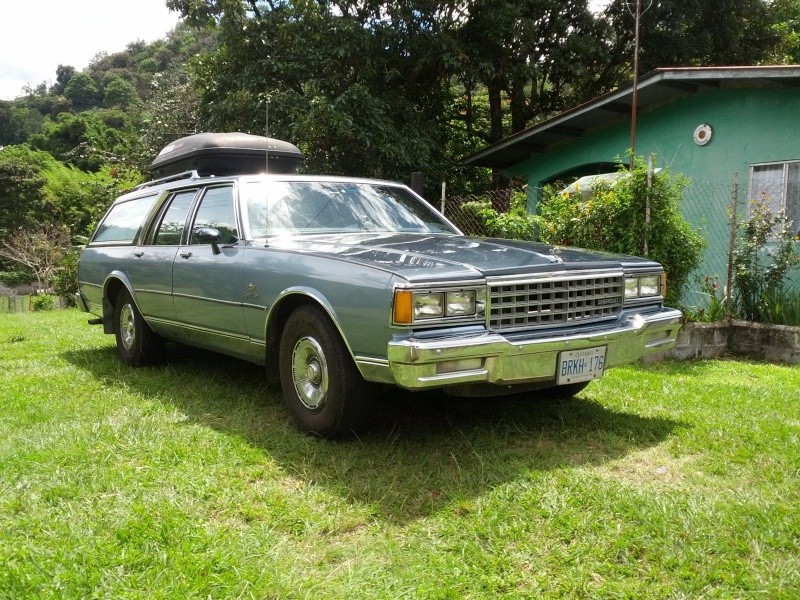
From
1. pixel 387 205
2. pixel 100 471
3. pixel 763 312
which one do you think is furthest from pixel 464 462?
pixel 763 312

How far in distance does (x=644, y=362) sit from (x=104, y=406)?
4.79 m

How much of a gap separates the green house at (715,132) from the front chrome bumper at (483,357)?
18.2 ft

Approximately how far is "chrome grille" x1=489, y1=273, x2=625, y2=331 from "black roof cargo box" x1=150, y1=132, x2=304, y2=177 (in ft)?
14.9

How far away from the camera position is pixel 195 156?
26.7ft

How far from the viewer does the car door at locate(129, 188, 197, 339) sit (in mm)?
5656

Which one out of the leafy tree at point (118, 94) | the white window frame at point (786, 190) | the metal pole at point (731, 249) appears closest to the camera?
the metal pole at point (731, 249)

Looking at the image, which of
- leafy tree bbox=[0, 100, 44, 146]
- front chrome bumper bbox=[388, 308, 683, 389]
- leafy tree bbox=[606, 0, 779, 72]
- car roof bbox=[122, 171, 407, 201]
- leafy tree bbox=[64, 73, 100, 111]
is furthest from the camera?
leafy tree bbox=[64, 73, 100, 111]

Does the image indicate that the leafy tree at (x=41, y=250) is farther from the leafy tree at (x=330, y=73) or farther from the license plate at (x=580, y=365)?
the license plate at (x=580, y=365)

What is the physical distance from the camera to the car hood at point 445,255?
12.1ft

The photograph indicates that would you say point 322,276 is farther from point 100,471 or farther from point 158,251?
point 158,251

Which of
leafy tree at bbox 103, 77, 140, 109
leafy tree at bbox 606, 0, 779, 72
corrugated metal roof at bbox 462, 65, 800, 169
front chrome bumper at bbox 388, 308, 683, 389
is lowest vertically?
front chrome bumper at bbox 388, 308, 683, 389

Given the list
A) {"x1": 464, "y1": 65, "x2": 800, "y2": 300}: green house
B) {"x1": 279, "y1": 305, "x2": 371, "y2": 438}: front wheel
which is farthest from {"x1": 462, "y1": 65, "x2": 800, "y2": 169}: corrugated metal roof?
{"x1": 279, "y1": 305, "x2": 371, "y2": 438}: front wheel

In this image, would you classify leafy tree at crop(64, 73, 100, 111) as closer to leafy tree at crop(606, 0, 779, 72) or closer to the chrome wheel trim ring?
leafy tree at crop(606, 0, 779, 72)

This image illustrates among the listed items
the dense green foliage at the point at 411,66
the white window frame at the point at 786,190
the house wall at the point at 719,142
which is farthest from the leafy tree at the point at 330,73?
the white window frame at the point at 786,190
